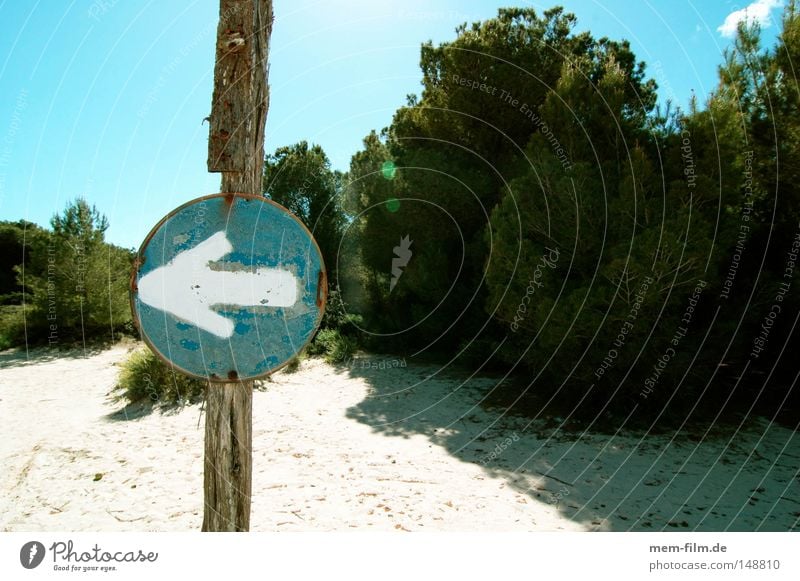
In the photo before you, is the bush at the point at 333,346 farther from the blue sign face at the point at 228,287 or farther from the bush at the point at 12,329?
the blue sign face at the point at 228,287

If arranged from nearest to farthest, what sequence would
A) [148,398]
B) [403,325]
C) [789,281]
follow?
[789,281] < [148,398] < [403,325]

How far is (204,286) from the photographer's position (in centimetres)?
234

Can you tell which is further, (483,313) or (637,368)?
(483,313)

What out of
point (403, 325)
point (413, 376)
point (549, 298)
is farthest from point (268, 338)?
point (403, 325)

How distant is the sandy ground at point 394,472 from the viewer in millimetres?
4148

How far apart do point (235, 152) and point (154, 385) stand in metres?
7.19

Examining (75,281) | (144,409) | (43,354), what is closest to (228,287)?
(144,409)

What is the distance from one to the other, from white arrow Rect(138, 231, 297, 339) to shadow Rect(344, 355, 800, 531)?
11.4 feet

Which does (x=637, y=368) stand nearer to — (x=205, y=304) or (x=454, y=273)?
(x=454, y=273)

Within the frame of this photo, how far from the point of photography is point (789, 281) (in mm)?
6562

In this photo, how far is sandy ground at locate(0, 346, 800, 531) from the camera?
415cm

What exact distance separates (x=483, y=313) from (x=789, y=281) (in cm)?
538

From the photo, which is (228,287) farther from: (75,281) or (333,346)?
(75,281)

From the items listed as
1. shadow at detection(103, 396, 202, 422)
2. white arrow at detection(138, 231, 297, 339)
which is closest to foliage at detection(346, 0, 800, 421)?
white arrow at detection(138, 231, 297, 339)
